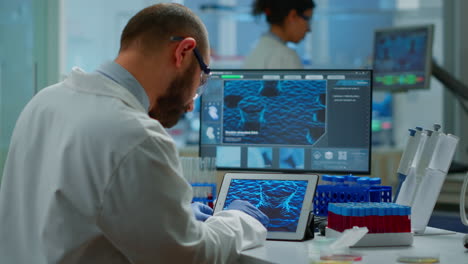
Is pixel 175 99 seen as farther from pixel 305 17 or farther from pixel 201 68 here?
pixel 305 17

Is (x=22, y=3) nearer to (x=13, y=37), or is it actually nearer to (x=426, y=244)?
(x=13, y=37)

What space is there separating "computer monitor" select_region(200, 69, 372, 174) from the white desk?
1.32 ft

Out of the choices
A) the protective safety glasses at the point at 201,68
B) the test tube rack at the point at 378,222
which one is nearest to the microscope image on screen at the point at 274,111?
the protective safety glasses at the point at 201,68

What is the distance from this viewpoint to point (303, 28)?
10.8 ft

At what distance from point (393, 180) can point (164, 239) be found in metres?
3.15

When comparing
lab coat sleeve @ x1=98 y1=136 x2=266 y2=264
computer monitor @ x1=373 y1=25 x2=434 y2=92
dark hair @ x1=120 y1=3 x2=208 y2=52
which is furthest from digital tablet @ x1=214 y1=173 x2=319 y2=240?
computer monitor @ x1=373 y1=25 x2=434 y2=92

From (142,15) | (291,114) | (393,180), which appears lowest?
(393,180)

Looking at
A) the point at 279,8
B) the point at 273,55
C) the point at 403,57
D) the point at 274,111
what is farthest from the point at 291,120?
the point at 403,57

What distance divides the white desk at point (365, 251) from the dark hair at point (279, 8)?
1762 mm

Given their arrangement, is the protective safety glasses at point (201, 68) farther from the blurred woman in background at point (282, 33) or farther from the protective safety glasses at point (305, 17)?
the protective safety glasses at point (305, 17)

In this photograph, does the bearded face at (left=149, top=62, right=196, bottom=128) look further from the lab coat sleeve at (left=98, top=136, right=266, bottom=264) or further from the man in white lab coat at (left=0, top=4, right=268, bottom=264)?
the lab coat sleeve at (left=98, top=136, right=266, bottom=264)

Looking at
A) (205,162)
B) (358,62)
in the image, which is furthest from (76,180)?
(358,62)

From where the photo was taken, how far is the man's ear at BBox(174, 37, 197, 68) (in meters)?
1.56

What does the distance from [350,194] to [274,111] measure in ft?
1.23
